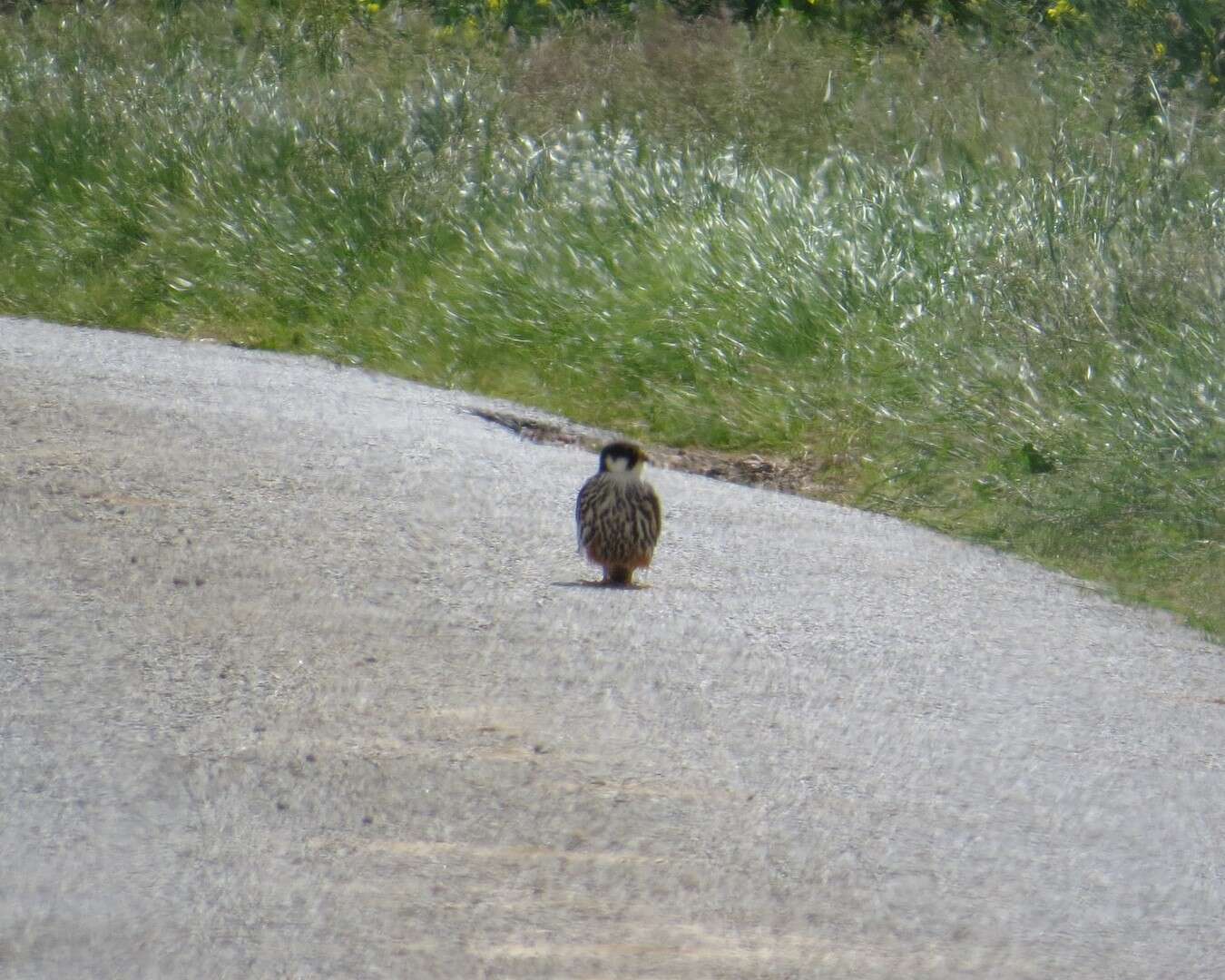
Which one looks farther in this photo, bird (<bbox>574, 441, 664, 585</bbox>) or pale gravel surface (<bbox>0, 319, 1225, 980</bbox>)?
bird (<bbox>574, 441, 664, 585</bbox>)

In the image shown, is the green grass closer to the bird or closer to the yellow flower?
the yellow flower

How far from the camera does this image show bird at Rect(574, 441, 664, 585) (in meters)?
6.61

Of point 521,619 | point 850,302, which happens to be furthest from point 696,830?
point 850,302

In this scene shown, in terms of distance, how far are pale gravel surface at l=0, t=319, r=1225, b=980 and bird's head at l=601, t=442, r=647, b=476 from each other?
1.45ft

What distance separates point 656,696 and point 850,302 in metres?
5.87

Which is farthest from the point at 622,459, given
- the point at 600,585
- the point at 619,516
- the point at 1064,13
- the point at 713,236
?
the point at 1064,13

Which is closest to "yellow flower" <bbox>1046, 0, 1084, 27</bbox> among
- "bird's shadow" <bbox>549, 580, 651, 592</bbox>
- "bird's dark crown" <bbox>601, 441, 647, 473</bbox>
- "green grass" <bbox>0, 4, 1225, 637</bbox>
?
"green grass" <bbox>0, 4, 1225, 637</bbox>

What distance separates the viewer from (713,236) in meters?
12.0

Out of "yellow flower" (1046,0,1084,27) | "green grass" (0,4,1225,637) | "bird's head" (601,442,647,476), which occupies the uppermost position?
"yellow flower" (1046,0,1084,27)

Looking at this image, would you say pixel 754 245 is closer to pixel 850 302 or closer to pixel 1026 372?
pixel 850 302

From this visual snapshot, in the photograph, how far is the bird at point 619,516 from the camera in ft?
21.7

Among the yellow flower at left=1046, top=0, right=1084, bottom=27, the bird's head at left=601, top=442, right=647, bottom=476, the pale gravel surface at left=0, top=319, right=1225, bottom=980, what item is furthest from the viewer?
the yellow flower at left=1046, top=0, right=1084, bottom=27

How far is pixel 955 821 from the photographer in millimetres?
4598

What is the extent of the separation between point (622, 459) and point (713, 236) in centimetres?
546
